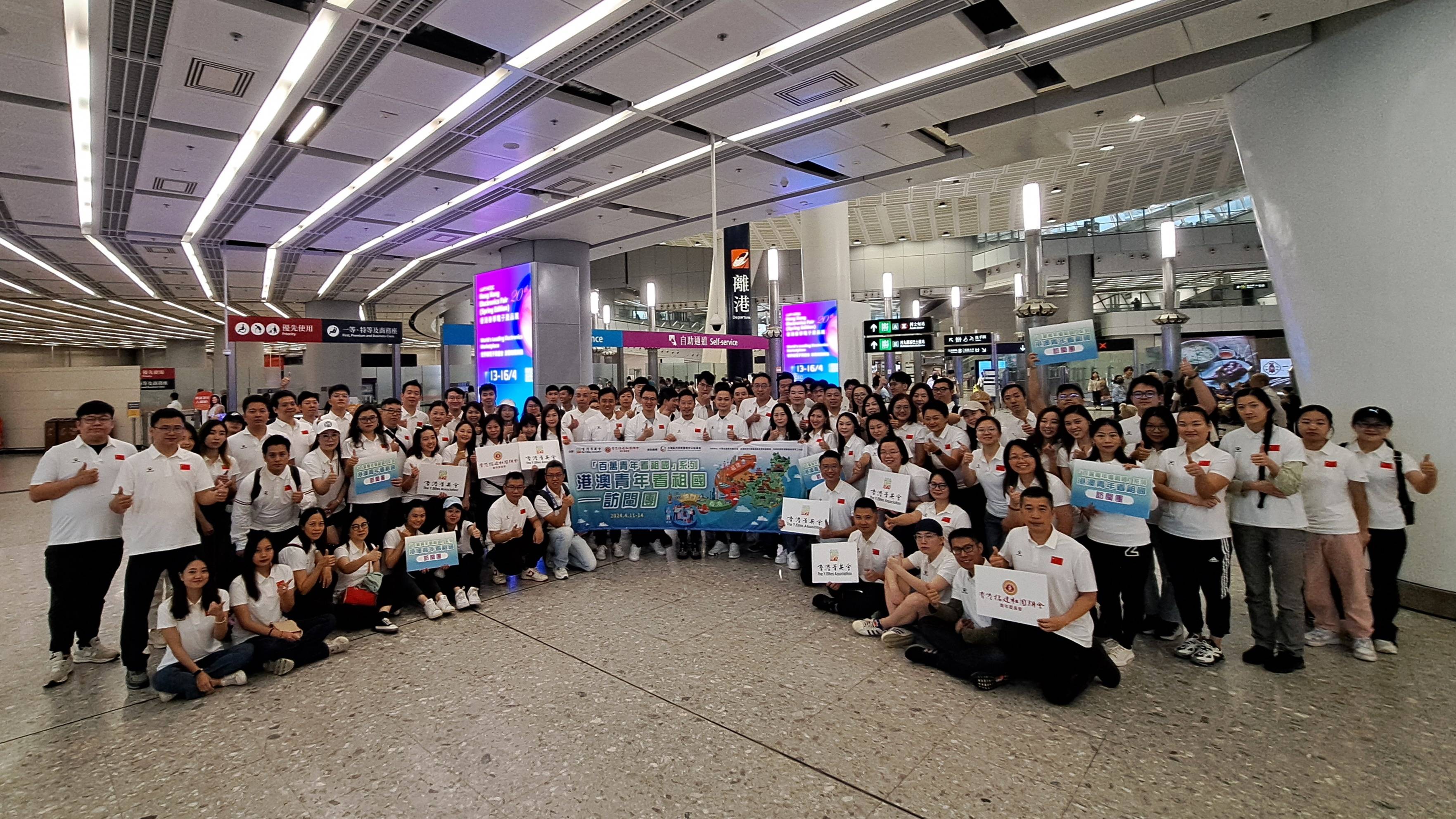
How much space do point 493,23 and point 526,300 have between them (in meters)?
7.28

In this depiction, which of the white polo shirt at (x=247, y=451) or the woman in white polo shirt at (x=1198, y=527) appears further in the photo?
the white polo shirt at (x=247, y=451)

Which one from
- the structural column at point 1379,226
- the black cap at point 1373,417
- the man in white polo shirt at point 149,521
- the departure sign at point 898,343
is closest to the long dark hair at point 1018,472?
the black cap at point 1373,417

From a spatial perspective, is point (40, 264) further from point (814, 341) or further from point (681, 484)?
point (814, 341)

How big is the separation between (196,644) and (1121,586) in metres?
5.44

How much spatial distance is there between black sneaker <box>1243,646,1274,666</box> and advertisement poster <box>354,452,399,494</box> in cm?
588

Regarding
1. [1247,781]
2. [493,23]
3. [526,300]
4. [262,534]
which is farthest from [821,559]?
[526,300]

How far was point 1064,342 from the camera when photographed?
577 centimetres

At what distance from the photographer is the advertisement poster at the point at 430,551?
4785mm

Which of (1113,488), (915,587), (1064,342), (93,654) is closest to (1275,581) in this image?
(1113,488)

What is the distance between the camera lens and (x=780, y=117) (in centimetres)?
683

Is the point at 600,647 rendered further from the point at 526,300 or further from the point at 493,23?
the point at 526,300

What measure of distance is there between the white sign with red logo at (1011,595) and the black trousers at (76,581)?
5050 millimetres

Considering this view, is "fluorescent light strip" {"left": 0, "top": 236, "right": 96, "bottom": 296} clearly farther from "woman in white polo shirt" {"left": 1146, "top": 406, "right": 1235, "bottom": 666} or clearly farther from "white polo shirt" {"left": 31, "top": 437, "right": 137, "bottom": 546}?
"woman in white polo shirt" {"left": 1146, "top": 406, "right": 1235, "bottom": 666}

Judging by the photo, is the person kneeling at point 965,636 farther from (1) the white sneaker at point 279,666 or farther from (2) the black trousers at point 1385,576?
(1) the white sneaker at point 279,666
